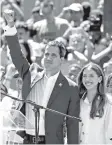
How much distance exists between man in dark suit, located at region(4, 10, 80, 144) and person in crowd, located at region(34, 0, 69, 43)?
2181mm

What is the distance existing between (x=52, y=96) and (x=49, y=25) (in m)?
2.48

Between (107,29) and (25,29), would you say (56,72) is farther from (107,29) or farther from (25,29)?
(25,29)

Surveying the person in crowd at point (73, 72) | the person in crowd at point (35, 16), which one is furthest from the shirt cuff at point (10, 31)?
the person in crowd at point (35, 16)

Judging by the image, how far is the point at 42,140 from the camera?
4883mm

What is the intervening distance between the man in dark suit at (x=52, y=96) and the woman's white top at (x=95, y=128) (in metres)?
0.08

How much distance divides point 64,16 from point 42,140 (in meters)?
3.21

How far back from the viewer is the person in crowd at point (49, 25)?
7225mm

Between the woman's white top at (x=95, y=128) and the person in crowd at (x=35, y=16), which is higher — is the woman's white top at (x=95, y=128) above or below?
below

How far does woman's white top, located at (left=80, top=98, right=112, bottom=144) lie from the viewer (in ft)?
16.3

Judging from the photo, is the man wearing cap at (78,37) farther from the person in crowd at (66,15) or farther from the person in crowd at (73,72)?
the person in crowd at (73,72)

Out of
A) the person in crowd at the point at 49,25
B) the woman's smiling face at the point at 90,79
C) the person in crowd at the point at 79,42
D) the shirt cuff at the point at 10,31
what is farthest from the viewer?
the person in crowd at the point at 49,25

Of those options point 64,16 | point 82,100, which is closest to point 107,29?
point 64,16

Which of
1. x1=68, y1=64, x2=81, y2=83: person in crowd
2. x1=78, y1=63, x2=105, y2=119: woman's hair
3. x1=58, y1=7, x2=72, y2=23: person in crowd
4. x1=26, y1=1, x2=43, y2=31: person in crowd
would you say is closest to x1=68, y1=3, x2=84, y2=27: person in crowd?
x1=58, y1=7, x2=72, y2=23: person in crowd

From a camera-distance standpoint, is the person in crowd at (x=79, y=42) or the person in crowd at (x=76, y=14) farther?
the person in crowd at (x=76, y=14)
